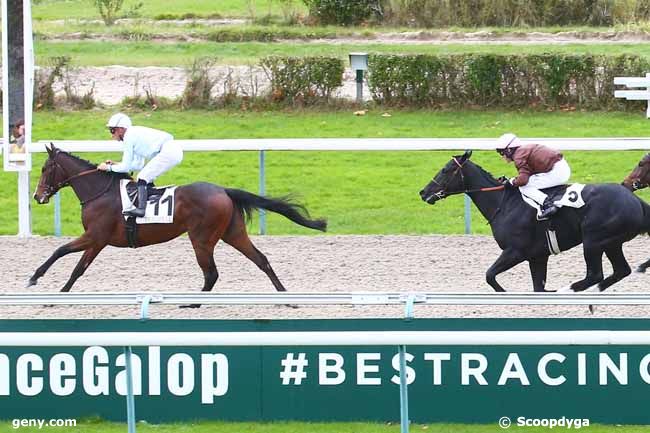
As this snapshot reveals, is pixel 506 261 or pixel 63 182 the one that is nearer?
pixel 506 261

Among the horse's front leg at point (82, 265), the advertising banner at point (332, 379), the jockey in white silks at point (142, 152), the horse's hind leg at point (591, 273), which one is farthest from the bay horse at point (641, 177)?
the advertising banner at point (332, 379)

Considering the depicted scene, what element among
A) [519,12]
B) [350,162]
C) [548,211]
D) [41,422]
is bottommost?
[41,422]

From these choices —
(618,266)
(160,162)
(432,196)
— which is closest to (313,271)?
(432,196)

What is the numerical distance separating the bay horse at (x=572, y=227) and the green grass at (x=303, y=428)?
2.55 meters

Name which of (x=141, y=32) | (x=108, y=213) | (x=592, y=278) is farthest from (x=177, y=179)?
(x=141, y=32)

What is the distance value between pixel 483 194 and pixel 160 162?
2.08 metres

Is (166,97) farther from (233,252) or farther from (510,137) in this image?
(510,137)

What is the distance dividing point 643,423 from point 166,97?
11792mm

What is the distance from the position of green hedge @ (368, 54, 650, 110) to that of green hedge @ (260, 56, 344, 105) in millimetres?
470

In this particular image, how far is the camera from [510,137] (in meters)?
9.88

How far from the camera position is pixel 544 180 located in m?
9.67

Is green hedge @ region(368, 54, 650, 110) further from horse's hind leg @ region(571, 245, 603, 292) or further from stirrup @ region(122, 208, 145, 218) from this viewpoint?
stirrup @ region(122, 208, 145, 218)

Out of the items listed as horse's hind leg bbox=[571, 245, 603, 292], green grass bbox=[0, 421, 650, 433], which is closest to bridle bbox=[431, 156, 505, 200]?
horse's hind leg bbox=[571, 245, 603, 292]

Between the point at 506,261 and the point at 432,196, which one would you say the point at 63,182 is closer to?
the point at 432,196
